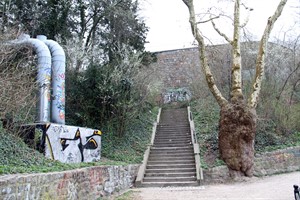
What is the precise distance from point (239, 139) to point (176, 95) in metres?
12.7

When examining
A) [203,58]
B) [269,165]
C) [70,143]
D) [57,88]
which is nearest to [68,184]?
[70,143]

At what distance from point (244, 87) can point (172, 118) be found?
16.6 feet

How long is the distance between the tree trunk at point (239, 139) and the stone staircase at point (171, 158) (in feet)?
5.32

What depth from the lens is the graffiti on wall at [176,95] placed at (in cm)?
2427

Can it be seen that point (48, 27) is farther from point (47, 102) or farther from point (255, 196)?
point (255, 196)

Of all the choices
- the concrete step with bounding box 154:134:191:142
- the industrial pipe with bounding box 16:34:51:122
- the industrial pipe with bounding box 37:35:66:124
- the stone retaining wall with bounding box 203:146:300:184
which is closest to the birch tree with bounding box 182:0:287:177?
the stone retaining wall with bounding box 203:146:300:184

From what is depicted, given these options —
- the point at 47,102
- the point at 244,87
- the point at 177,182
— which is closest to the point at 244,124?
the point at 177,182

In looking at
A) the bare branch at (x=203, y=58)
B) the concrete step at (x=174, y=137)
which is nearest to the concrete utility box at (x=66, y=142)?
the concrete step at (x=174, y=137)

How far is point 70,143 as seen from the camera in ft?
34.2

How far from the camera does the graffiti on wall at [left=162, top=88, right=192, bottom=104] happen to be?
24.3m

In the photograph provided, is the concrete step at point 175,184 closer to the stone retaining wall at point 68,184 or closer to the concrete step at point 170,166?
the stone retaining wall at point 68,184

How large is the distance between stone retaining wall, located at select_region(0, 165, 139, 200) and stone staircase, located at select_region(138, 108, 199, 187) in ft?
4.85

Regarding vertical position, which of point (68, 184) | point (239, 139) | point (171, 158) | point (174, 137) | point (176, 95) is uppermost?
point (176, 95)

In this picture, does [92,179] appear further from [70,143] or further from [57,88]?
[57,88]
